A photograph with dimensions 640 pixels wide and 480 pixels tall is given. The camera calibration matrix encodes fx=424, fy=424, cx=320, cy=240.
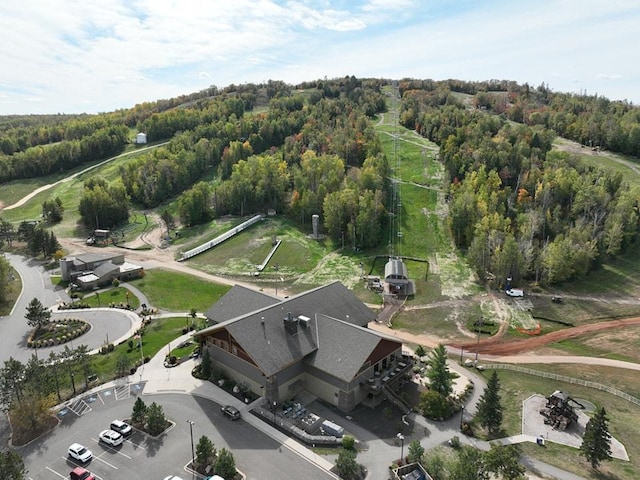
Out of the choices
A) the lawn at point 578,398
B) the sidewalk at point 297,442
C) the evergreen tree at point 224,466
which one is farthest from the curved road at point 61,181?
the lawn at point 578,398

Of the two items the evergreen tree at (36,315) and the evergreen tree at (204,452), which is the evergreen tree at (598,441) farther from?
the evergreen tree at (36,315)

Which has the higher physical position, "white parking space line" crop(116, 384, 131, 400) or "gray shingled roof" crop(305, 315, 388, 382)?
"gray shingled roof" crop(305, 315, 388, 382)

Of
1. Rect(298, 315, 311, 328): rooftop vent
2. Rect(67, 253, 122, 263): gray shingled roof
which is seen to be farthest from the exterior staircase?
Rect(67, 253, 122, 263): gray shingled roof

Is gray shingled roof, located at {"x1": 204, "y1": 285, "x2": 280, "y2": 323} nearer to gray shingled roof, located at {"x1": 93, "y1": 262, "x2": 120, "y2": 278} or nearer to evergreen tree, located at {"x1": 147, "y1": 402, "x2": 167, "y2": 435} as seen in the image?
evergreen tree, located at {"x1": 147, "y1": 402, "x2": 167, "y2": 435}

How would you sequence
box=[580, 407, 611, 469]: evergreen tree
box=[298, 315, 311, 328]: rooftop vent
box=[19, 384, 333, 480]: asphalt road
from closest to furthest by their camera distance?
1. box=[580, 407, 611, 469]: evergreen tree
2. box=[19, 384, 333, 480]: asphalt road
3. box=[298, 315, 311, 328]: rooftop vent

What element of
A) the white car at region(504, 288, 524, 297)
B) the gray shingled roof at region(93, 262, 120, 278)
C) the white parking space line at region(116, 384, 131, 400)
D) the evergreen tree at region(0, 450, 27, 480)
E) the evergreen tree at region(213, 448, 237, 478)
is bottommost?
the white car at region(504, 288, 524, 297)

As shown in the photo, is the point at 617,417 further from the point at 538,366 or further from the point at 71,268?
the point at 71,268
